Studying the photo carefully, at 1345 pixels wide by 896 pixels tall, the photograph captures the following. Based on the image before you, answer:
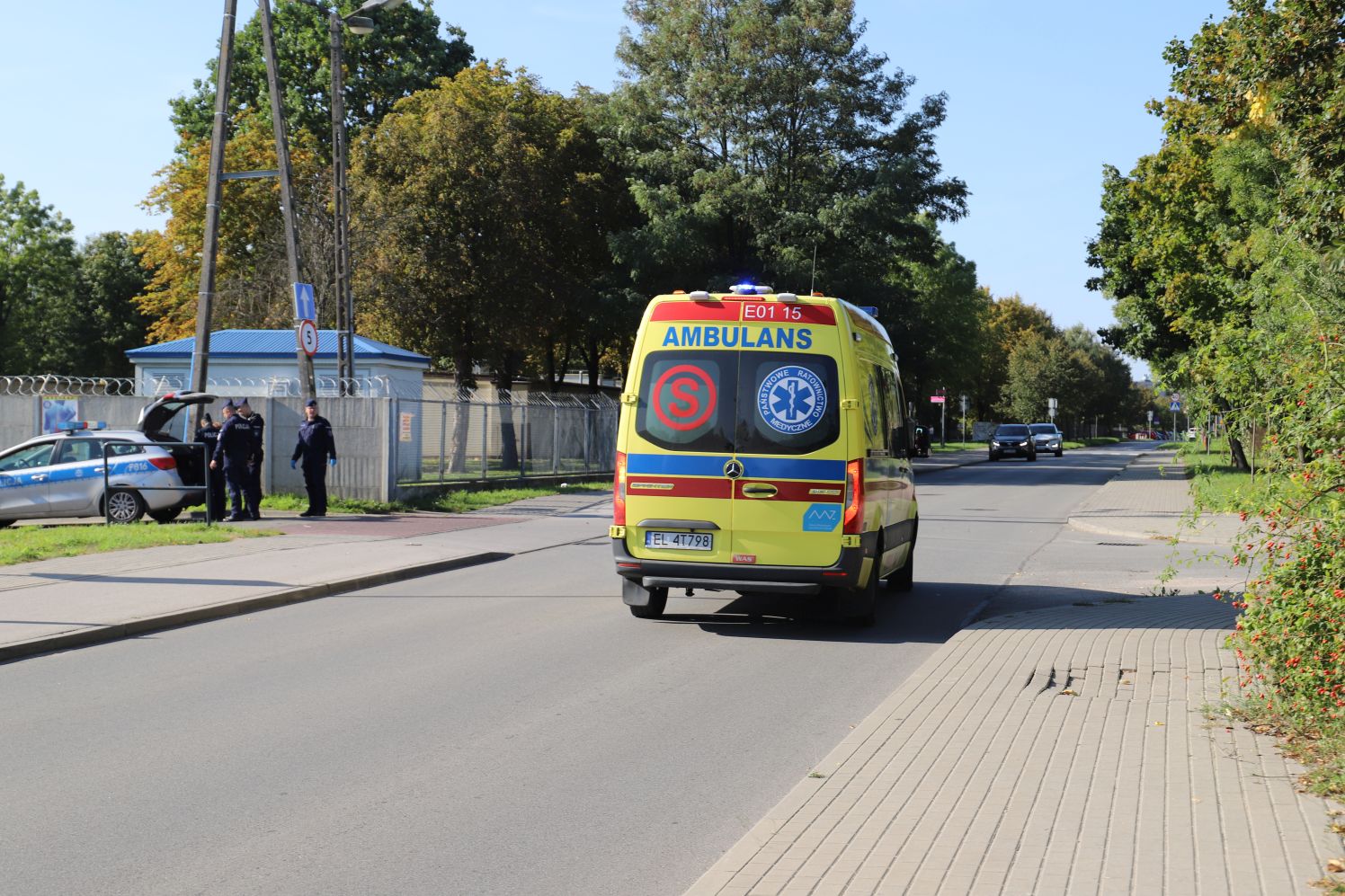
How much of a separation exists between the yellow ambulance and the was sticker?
1 cm

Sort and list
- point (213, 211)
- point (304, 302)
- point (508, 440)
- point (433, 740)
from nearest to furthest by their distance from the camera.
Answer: point (433, 740) → point (213, 211) → point (304, 302) → point (508, 440)

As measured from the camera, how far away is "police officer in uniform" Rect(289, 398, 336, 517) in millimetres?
21391

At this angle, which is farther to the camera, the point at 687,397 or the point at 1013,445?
the point at 1013,445

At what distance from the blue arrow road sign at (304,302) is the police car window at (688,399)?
10813 millimetres

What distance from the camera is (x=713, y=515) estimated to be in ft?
35.9

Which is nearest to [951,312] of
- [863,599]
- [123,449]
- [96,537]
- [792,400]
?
[123,449]

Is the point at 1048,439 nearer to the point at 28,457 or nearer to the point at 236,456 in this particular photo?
the point at 236,456

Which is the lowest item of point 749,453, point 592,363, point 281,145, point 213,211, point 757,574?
point 757,574

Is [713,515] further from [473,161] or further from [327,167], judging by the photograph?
[327,167]

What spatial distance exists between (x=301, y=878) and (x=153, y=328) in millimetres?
51554

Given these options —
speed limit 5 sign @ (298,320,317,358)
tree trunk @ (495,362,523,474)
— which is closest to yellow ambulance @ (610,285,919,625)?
speed limit 5 sign @ (298,320,317,358)

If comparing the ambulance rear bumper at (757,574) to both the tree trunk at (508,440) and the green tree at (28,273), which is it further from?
the green tree at (28,273)

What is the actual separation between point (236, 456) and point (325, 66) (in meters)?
34.3

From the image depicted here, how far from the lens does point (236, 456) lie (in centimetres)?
2038
